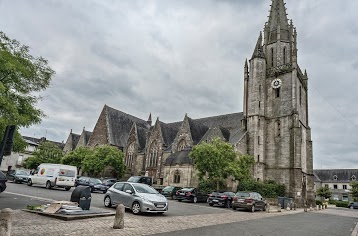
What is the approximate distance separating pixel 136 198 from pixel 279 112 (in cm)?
3186

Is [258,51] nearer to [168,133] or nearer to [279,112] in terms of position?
[279,112]

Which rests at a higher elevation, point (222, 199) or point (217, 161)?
point (217, 161)

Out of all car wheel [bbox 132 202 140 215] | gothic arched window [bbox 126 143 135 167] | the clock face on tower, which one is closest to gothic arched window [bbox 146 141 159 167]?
gothic arched window [bbox 126 143 135 167]

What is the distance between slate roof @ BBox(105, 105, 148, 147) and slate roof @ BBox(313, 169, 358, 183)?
63.6 meters

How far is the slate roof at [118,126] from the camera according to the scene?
176 feet

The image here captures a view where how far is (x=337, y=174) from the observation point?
8288 cm

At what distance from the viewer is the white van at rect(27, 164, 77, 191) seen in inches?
944

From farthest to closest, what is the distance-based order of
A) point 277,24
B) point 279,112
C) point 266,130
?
point 277,24, point 266,130, point 279,112

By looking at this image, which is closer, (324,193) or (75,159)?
(75,159)

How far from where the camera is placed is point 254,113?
130 ft

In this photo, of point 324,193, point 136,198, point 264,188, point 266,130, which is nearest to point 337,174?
point 324,193

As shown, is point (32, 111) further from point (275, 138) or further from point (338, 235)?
point (275, 138)

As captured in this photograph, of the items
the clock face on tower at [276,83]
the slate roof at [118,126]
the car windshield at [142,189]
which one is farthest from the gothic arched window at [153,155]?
the car windshield at [142,189]

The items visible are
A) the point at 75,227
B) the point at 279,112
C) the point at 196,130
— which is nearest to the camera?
the point at 75,227
